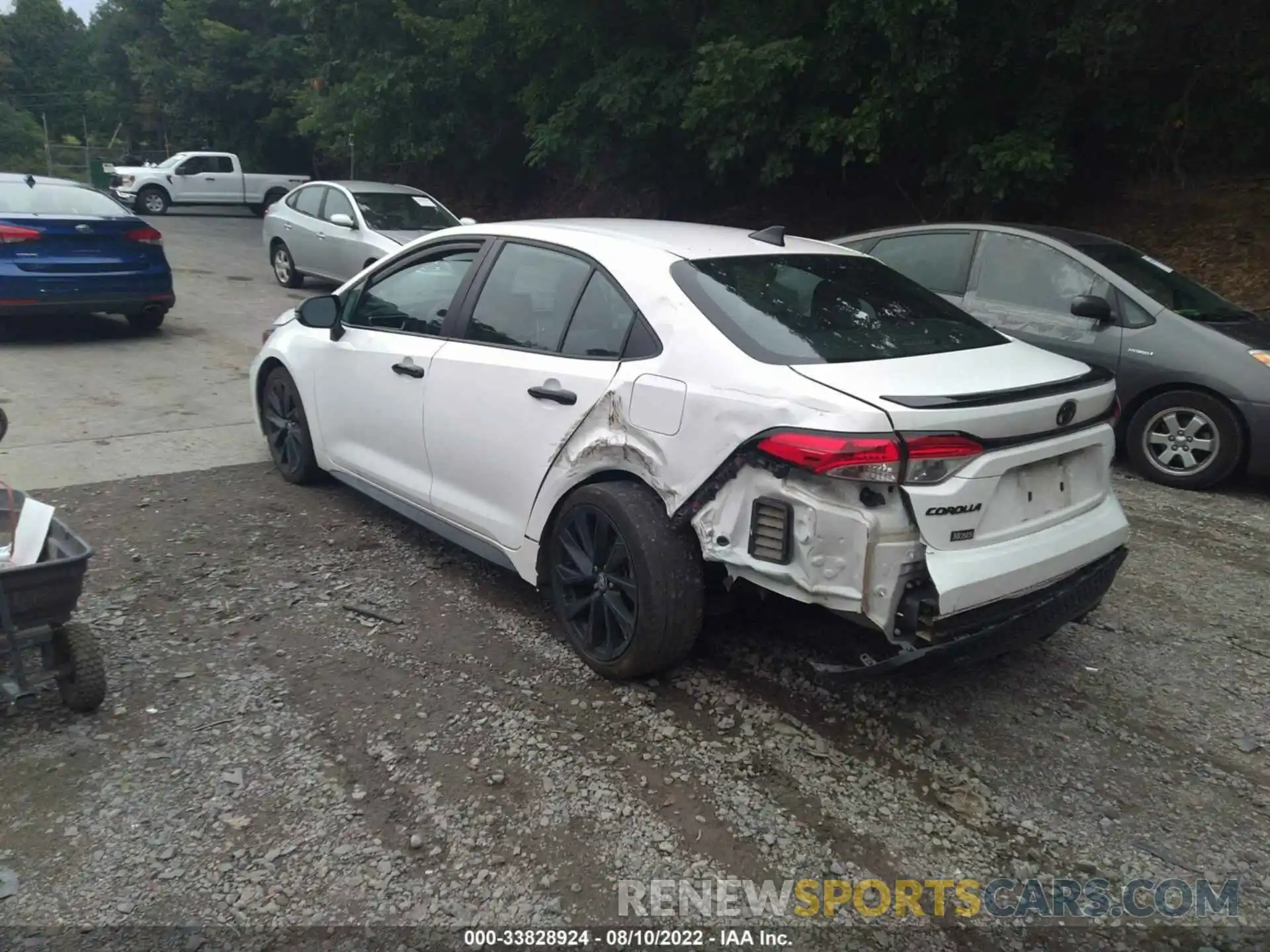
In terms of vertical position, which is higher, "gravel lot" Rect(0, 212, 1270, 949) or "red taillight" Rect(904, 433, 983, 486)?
"red taillight" Rect(904, 433, 983, 486)

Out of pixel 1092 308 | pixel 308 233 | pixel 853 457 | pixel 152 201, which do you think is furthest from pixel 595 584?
pixel 152 201

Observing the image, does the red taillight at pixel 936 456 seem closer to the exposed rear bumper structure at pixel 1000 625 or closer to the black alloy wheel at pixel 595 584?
the exposed rear bumper structure at pixel 1000 625

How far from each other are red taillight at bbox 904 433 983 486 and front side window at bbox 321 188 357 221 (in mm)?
11101

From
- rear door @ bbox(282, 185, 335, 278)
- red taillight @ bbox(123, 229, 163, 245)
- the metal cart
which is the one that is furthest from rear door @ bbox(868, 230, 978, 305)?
rear door @ bbox(282, 185, 335, 278)

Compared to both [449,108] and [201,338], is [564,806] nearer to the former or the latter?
[201,338]

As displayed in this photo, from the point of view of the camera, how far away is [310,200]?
1393 centimetres

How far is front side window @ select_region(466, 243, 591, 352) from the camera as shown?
4.12 m

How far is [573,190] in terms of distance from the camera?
19203 millimetres

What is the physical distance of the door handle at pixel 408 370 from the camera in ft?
15.2

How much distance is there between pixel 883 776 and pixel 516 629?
166cm

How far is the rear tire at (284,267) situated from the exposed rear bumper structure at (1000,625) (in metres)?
12.9

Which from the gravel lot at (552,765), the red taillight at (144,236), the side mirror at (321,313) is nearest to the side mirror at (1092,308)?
the gravel lot at (552,765)

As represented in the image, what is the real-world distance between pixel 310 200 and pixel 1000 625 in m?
12.8

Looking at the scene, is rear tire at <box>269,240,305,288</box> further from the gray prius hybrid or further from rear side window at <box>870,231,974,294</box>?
the gray prius hybrid
